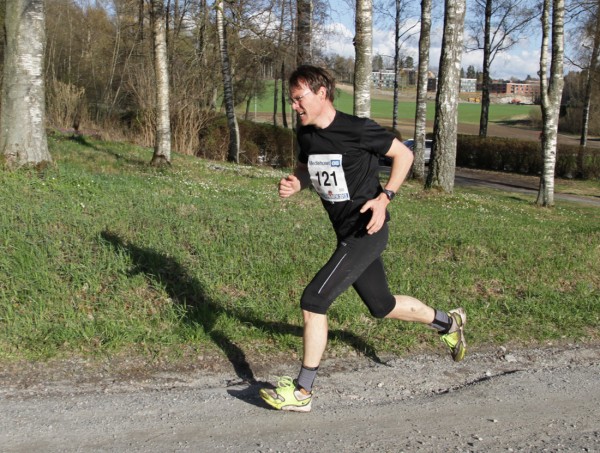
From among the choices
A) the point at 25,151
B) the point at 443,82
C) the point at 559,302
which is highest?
the point at 443,82

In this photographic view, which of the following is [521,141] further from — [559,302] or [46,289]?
[46,289]

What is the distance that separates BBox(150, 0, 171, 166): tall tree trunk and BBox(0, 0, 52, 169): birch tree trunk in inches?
167

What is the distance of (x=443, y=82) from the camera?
52.2ft

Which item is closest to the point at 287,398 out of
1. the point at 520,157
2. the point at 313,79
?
the point at 313,79

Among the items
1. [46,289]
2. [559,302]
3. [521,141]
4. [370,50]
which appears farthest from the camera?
[521,141]

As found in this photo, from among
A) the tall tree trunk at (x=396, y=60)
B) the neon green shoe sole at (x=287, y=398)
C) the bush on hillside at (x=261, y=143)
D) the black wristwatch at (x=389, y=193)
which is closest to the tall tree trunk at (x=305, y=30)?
the bush on hillside at (x=261, y=143)

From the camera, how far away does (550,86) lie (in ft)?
61.3

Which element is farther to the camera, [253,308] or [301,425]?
[253,308]

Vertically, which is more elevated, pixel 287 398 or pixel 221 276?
pixel 221 276

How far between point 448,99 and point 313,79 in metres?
12.7

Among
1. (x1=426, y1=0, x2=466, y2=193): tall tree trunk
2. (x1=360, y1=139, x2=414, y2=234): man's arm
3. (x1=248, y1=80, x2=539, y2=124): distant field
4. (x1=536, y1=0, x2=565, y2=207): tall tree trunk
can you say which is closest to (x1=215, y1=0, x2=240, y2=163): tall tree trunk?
(x1=426, y1=0, x2=466, y2=193): tall tree trunk

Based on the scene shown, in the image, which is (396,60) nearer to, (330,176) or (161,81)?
(161,81)

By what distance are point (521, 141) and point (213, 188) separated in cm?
2822

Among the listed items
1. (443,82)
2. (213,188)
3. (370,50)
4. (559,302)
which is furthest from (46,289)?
(443,82)
